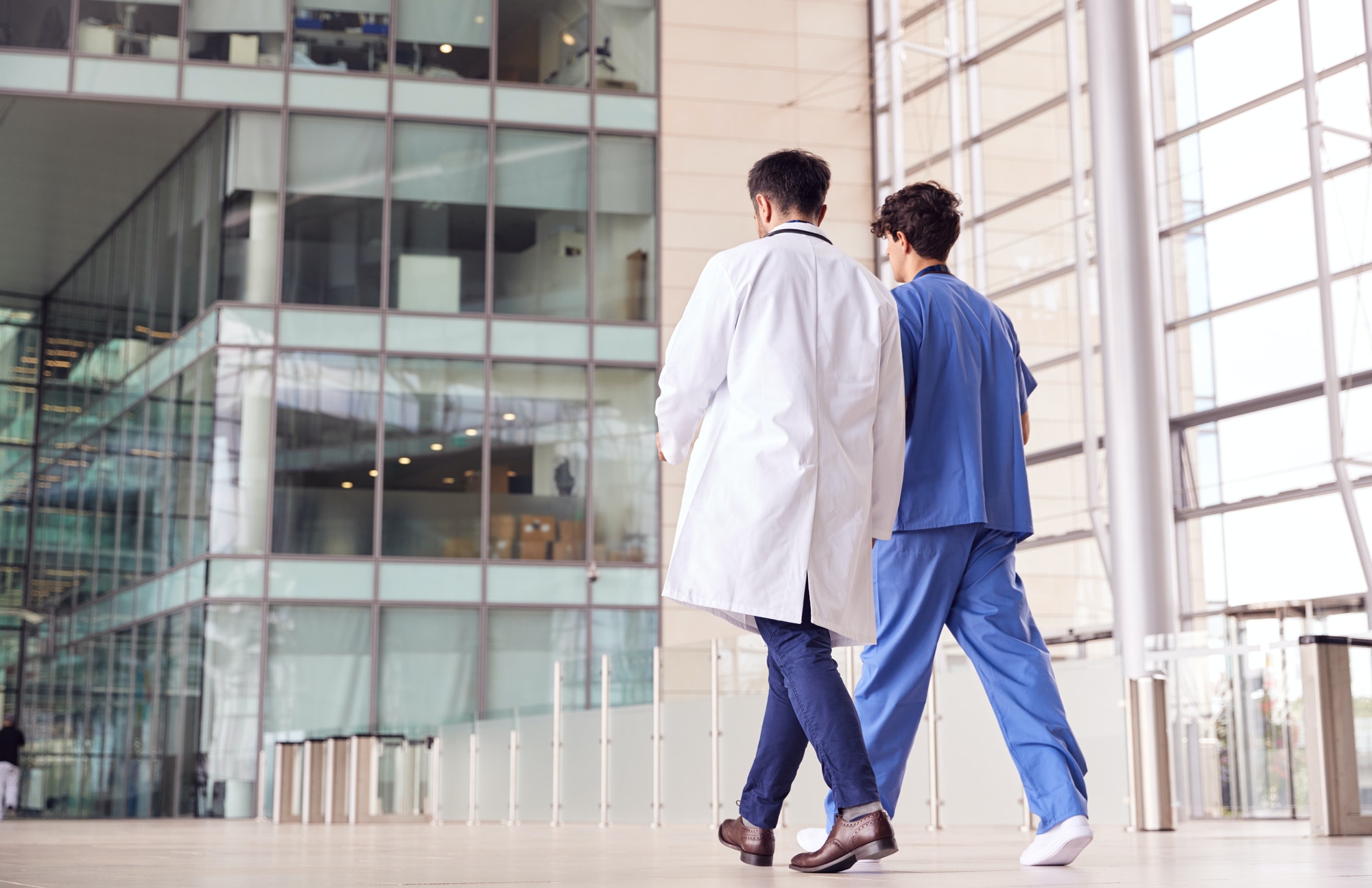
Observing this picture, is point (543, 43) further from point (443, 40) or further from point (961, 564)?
point (961, 564)

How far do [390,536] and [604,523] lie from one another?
2.88m

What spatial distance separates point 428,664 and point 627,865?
1670 cm

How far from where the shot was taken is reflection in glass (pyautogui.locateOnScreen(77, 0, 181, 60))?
20.5 m

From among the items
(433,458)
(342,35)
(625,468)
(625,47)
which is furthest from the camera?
(625,47)

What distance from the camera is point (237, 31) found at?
2100cm

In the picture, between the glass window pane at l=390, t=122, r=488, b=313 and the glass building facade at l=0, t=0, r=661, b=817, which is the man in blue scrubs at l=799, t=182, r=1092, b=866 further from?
the glass window pane at l=390, t=122, r=488, b=313

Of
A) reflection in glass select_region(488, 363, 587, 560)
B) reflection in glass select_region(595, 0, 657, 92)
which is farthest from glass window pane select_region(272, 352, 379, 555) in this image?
reflection in glass select_region(595, 0, 657, 92)

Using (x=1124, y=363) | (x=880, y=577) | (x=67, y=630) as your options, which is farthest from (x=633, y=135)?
(x=880, y=577)

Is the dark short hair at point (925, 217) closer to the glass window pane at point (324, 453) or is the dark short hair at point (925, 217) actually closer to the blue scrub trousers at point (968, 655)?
the blue scrub trousers at point (968, 655)

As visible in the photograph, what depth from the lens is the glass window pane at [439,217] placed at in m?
21.1

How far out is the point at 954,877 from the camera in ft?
9.96

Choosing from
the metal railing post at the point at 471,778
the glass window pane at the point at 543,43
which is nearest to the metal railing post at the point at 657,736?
the metal railing post at the point at 471,778

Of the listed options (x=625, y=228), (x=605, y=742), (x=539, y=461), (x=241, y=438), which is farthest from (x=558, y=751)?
(x=625, y=228)

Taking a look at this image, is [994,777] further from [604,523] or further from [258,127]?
[258,127]
